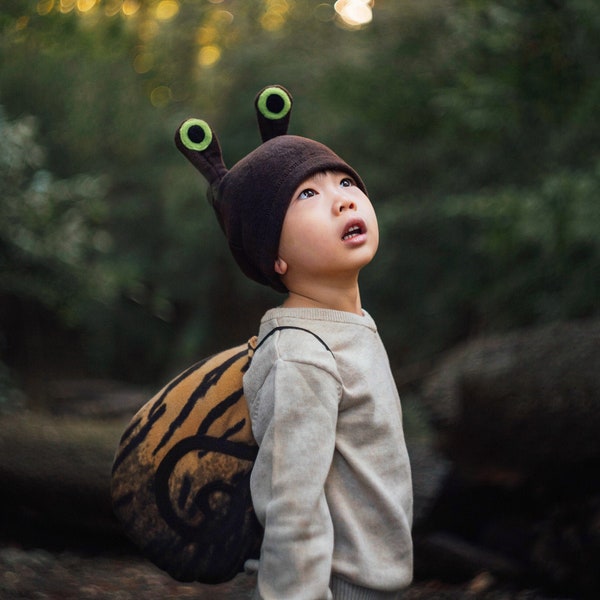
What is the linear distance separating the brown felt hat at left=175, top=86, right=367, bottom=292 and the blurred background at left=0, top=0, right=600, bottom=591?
1.74m

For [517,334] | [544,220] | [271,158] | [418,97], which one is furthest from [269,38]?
[271,158]

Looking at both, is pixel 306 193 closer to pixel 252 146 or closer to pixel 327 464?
pixel 327 464

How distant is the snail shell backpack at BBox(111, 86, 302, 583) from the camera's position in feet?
7.61

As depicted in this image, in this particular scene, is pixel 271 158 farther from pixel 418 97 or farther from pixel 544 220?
pixel 418 97

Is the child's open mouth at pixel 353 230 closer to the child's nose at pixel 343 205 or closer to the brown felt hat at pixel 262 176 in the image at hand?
the child's nose at pixel 343 205

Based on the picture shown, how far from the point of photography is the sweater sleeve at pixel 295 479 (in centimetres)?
202

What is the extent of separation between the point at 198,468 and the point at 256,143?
9.91m

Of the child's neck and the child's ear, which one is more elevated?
the child's ear

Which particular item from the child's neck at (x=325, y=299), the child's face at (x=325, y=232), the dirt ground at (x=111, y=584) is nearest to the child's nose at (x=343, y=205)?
the child's face at (x=325, y=232)

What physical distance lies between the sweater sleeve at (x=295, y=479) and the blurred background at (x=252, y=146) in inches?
69.7

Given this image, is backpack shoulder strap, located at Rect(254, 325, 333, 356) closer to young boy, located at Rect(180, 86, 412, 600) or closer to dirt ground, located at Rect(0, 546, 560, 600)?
young boy, located at Rect(180, 86, 412, 600)

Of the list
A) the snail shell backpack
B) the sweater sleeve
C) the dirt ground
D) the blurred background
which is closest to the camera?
the sweater sleeve

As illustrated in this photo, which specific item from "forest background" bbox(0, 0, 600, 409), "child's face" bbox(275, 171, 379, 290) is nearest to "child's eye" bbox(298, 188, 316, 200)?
"child's face" bbox(275, 171, 379, 290)

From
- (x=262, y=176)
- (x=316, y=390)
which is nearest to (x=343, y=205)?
(x=262, y=176)
